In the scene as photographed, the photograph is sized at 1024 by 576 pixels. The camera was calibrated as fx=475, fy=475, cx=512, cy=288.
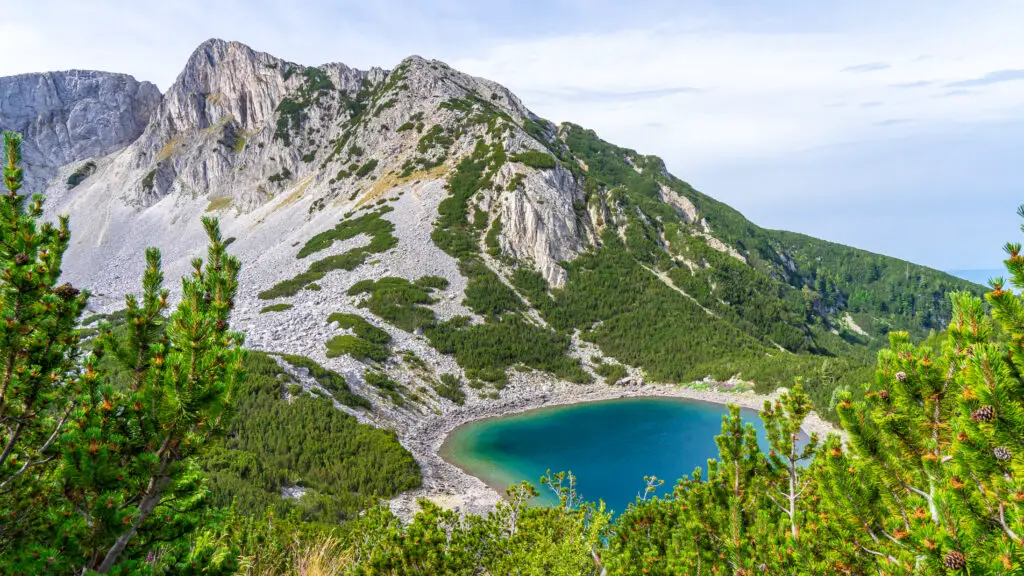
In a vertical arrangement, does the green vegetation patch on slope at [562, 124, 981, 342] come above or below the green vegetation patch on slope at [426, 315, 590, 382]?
above

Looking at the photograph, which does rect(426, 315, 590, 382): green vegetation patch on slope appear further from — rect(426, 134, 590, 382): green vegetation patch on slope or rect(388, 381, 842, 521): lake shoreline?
rect(388, 381, 842, 521): lake shoreline

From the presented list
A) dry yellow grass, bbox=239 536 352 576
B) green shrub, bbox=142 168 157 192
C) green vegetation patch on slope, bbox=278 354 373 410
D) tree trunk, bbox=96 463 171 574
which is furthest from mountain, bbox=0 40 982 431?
tree trunk, bbox=96 463 171 574

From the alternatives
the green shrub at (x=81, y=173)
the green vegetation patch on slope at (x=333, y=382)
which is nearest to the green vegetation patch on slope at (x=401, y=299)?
the green vegetation patch on slope at (x=333, y=382)

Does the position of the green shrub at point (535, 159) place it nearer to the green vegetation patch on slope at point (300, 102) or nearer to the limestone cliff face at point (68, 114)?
the green vegetation patch on slope at point (300, 102)

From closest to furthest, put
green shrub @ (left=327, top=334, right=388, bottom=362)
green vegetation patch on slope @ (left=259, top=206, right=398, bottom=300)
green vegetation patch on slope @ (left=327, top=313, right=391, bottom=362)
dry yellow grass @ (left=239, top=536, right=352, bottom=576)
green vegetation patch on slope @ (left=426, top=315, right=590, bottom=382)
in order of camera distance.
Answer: dry yellow grass @ (left=239, top=536, right=352, bottom=576) < green shrub @ (left=327, top=334, right=388, bottom=362) < green vegetation patch on slope @ (left=327, top=313, right=391, bottom=362) < green vegetation patch on slope @ (left=426, top=315, right=590, bottom=382) < green vegetation patch on slope @ (left=259, top=206, right=398, bottom=300)

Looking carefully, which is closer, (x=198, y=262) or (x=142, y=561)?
(x=142, y=561)

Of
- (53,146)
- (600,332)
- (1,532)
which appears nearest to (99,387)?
(1,532)

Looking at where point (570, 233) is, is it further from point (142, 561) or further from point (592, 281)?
point (142, 561)
